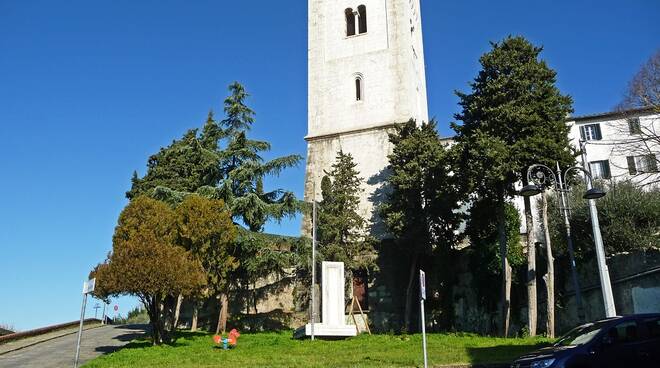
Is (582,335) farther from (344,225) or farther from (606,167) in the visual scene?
(606,167)

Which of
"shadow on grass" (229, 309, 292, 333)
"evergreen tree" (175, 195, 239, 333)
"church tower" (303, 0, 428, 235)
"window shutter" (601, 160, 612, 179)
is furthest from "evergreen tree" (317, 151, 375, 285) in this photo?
"window shutter" (601, 160, 612, 179)

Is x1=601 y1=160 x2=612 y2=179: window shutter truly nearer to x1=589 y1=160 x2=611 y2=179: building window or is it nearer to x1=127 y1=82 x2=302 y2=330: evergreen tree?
x1=589 y1=160 x2=611 y2=179: building window

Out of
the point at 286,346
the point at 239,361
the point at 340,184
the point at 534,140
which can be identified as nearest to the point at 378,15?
the point at 340,184

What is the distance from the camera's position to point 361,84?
33.8 metres

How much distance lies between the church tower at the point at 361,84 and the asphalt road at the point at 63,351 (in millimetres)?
11050

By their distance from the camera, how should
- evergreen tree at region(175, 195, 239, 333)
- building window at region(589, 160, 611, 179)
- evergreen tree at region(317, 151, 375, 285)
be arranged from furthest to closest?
building window at region(589, 160, 611, 179)
evergreen tree at region(317, 151, 375, 285)
evergreen tree at region(175, 195, 239, 333)

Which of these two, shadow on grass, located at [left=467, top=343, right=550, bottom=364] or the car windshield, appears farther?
shadow on grass, located at [left=467, top=343, right=550, bottom=364]

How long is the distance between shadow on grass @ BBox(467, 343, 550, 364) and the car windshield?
8.12 ft

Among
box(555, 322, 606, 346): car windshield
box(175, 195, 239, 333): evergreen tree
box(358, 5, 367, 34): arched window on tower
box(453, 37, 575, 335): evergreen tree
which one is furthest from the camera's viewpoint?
box(358, 5, 367, 34): arched window on tower

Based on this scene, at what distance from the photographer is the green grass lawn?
14.6 meters

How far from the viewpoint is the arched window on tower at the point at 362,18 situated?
35.6m

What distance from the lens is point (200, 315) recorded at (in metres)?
31.3

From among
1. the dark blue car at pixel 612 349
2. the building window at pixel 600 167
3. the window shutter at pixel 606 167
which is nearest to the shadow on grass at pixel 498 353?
the dark blue car at pixel 612 349

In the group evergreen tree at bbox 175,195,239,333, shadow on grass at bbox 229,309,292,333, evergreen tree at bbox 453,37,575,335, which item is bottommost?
shadow on grass at bbox 229,309,292,333
